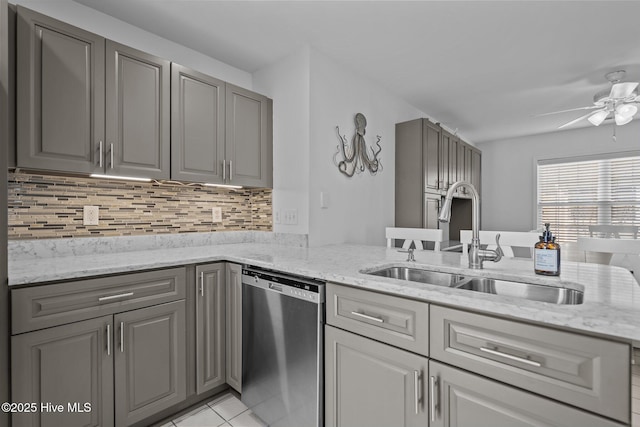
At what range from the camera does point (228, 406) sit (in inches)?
73.4

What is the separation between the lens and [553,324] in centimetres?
83

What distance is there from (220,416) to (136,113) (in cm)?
184

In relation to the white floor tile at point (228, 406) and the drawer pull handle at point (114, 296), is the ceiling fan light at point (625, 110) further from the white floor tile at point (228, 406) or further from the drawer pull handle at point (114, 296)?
the drawer pull handle at point (114, 296)

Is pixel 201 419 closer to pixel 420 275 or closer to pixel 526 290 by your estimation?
pixel 420 275

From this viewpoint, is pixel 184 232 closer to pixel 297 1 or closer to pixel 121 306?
pixel 121 306

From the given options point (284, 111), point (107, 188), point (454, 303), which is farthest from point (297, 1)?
point (454, 303)

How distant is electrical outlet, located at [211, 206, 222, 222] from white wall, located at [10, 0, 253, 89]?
1116 mm

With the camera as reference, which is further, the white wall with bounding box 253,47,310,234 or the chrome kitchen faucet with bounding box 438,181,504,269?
the white wall with bounding box 253,47,310,234

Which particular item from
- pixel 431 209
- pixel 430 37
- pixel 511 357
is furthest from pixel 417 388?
pixel 431 209

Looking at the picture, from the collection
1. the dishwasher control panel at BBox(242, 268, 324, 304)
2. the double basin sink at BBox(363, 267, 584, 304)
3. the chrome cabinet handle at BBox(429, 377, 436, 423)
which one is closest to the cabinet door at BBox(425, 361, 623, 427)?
the chrome cabinet handle at BBox(429, 377, 436, 423)

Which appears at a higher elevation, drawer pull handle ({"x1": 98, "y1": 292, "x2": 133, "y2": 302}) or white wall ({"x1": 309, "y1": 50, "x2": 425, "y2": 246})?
white wall ({"x1": 309, "y1": 50, "x2": 425, "y2": 246})

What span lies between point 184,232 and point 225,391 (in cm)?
116

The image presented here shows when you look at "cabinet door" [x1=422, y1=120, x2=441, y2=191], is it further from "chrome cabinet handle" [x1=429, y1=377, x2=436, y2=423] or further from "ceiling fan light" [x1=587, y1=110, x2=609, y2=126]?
"chrome cabinet handle" [x1=429, y1=377, x2=436, y2=423]

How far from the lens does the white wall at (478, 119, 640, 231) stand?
4496 mm
